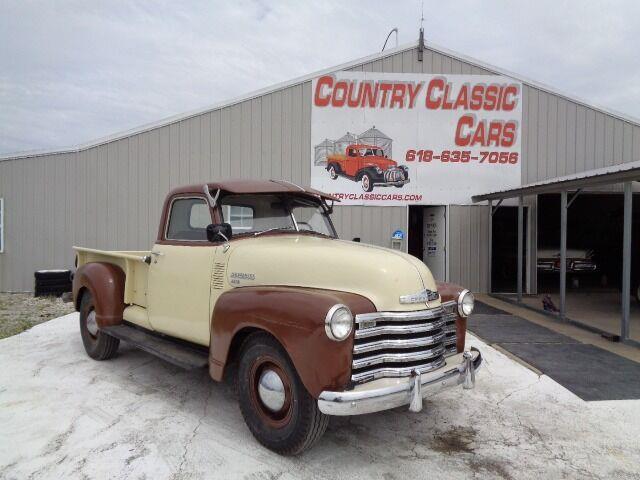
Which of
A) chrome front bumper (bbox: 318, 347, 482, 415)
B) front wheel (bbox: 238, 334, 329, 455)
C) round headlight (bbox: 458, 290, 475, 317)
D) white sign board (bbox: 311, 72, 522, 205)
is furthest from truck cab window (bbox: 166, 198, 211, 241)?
white sign board (bbox: 311, 72, 522, 205)

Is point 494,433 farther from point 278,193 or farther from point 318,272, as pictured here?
point 278,193

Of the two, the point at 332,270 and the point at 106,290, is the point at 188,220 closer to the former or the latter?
the point at 106,290

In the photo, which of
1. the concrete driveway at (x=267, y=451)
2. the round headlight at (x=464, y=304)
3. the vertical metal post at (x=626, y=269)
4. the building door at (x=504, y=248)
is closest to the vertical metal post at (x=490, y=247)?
the building door at (x=504, y=248)

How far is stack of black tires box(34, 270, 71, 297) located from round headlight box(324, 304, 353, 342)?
368 inches

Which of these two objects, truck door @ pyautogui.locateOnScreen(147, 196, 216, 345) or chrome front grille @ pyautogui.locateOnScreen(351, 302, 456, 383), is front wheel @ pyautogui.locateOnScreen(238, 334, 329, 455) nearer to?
chrome front grille @ pyautogui.locateOnScreen(351, 302, 456, 383)

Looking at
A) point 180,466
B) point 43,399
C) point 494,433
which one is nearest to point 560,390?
point 494,433

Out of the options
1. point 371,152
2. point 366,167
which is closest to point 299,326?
point 366,167

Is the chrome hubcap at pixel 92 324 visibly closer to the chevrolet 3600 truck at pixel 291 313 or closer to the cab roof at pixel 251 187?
the chevrolet 3600 truck at pixel 291 313

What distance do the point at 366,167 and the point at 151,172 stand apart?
5.27m

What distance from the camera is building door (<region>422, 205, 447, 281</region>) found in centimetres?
1139

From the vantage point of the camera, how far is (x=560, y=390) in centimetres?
451

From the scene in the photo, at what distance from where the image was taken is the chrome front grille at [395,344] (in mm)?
2855

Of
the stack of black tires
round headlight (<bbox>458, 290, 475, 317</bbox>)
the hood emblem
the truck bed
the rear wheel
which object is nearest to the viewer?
the hood emblem

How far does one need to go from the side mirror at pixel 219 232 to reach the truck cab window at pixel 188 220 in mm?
282
